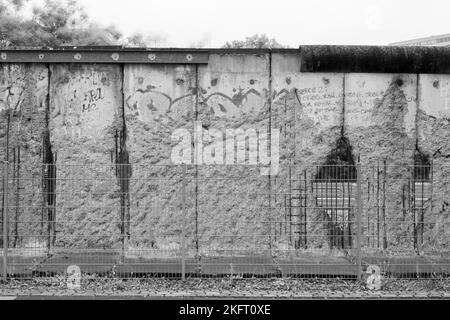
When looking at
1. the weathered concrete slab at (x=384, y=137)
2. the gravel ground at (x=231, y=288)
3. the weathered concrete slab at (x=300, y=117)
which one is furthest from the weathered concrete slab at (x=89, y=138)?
the weathered concrete slab at (x=384, y=137)

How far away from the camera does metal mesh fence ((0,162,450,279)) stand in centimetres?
934

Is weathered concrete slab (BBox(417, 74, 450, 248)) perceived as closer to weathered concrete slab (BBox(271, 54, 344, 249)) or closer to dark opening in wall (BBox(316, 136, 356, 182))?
dark opening in wall (BBox(316, 136, 356, 182))

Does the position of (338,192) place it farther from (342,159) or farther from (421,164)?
(421,164)

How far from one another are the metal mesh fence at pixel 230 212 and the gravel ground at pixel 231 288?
3.90ft

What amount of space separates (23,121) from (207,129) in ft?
9.12

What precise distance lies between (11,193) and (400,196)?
5.86 m

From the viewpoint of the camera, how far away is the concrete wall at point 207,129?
9.45 m

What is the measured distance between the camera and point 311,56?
9.51 meters

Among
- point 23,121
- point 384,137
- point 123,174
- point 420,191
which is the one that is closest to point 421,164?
point 420,191

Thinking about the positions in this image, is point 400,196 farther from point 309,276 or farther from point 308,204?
point 309,276

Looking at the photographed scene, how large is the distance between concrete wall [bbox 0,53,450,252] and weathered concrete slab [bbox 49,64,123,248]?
0.6 inches

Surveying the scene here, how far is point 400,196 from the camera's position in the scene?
9.56 metres

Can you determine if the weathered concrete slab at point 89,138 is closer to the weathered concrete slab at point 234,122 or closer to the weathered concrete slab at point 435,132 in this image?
the weathered concrete slab at point 234,122

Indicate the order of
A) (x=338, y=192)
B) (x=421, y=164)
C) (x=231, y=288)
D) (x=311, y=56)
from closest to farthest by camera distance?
(x=231, y=288), (x=338, y=192), (x=311, y=56), (x=421, y=164)
